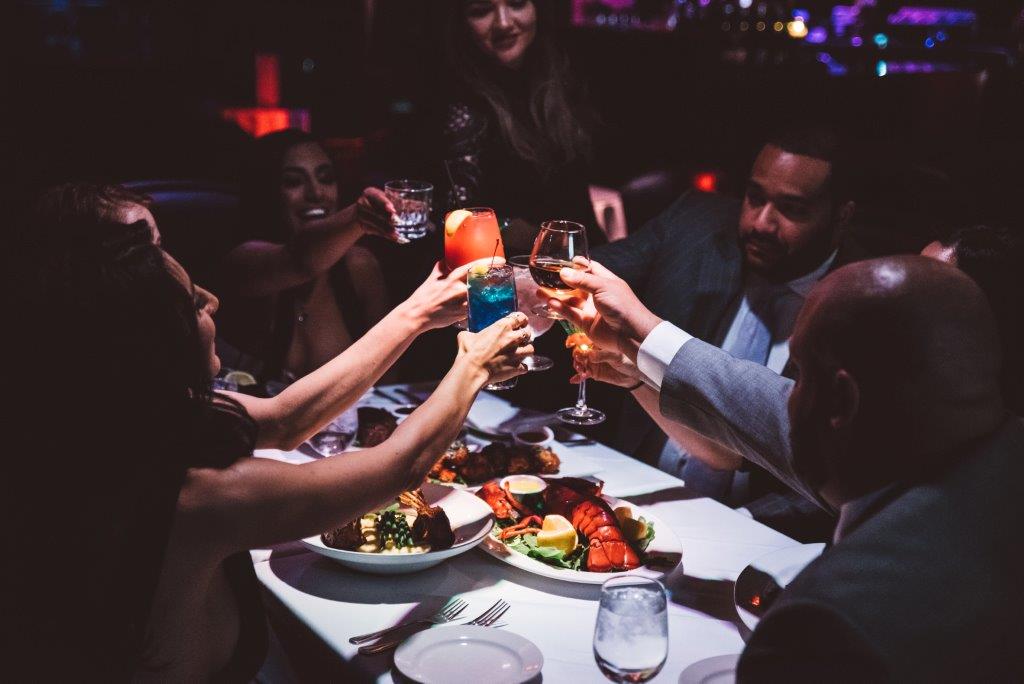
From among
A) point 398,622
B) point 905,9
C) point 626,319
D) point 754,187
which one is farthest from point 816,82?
point 398,622

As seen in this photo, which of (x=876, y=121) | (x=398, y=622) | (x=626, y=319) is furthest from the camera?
(x=876, y=121)

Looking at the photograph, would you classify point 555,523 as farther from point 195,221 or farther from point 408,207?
point 195,221

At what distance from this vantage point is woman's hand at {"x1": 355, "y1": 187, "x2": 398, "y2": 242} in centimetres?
274

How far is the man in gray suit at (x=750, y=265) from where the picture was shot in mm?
2768

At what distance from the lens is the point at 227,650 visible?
62.3 inches

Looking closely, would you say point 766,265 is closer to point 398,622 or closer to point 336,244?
point 336,244

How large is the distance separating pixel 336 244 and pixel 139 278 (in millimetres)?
1716

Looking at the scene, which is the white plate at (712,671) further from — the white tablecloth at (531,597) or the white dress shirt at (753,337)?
the white dress shirt at (753,337)

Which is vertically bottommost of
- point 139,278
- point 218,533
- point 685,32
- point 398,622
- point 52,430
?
point 398,622

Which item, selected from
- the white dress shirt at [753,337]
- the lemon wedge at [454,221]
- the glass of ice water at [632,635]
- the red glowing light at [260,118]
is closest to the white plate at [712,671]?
the glass of ice water at [632,635]

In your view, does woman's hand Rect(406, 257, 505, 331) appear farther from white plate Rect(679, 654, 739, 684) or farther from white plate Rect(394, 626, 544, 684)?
white plate Rect(679, 654, 739, 684)

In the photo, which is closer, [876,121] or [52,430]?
[52,430]

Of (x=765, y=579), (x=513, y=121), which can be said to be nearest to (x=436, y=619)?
(x=765, y=579)

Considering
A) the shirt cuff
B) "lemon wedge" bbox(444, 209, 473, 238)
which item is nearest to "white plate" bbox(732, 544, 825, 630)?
the shirt cuff
